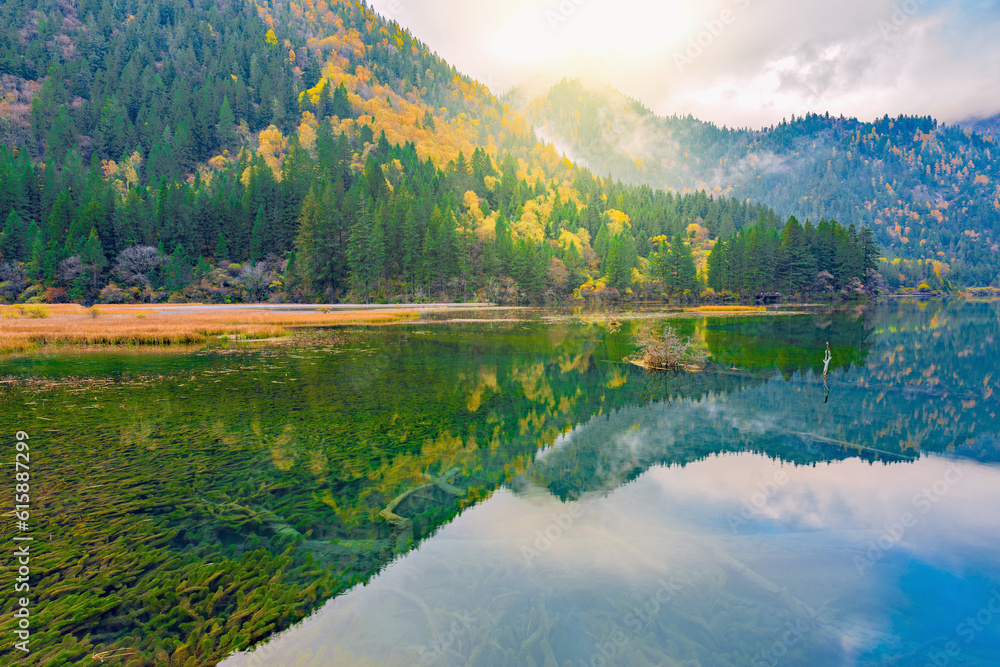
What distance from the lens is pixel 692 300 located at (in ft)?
422

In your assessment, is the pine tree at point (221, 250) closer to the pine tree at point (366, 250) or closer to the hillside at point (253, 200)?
the hillside at point (253, 200)

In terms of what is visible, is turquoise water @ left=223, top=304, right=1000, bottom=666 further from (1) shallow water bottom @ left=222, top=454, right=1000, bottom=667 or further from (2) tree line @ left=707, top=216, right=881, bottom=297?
(2) tree line @ left=707, top=216, right=881, bottom=297

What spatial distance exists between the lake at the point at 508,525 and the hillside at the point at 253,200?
89744mm

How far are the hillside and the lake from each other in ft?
294

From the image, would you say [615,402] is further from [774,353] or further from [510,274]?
[510,274]

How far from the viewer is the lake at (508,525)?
657cm

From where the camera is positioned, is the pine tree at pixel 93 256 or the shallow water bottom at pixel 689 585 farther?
the pine tree at pixel 93 256

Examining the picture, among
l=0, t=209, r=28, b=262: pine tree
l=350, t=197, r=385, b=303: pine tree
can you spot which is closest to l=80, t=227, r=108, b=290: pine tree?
l=0, t=209, r=28, b=262: pine tree

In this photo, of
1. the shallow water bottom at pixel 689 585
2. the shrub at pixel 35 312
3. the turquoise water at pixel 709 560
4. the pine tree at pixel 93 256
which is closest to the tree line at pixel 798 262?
the turquoise water at pixel 709 560

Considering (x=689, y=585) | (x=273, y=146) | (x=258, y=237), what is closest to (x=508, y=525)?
→ (x=689, y=585)

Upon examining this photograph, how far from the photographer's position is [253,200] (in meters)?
114

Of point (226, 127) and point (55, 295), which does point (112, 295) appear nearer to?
point (55, 295)

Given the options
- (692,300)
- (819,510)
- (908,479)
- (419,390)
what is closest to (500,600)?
(819,510)

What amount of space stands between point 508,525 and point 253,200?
414 feet
